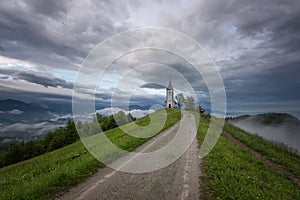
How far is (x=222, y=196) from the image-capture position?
7098 millimetres

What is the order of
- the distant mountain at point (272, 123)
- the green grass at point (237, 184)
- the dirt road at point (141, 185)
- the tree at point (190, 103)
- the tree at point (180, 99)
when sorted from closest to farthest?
the dirt road at point (141, 185) < the green grass at point (237, 184) < the tree at point (190, 103) < the tree at point (180, 99) < the distant mountain at point (272, 123)

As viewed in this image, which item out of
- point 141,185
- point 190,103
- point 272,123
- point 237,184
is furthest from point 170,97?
point 272,123

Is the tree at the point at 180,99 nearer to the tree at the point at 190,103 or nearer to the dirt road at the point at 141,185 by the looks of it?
the tree at the point at 190,103

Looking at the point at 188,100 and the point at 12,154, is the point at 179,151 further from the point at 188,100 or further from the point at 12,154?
the point at 188,100

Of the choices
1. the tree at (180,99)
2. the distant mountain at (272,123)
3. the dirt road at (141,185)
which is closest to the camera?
the dirt road at (141,185)

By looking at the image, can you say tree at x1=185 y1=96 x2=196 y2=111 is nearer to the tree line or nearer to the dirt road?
the tree line

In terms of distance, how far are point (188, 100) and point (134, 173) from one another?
96.0 metres

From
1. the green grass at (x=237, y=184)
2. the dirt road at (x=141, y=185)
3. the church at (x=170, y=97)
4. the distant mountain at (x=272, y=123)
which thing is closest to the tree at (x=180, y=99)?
the church at (x=170, y=97)

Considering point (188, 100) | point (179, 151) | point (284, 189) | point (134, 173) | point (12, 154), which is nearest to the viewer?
point (134, 173)

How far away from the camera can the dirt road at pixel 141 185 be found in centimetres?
672

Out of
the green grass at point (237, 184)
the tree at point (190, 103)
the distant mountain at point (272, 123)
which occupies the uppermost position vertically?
the tree at point (190, 103)

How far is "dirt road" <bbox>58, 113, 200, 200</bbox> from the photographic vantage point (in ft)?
22.1

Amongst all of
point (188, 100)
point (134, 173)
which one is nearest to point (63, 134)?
point (188, 100)

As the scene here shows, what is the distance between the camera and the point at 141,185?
301 inches
